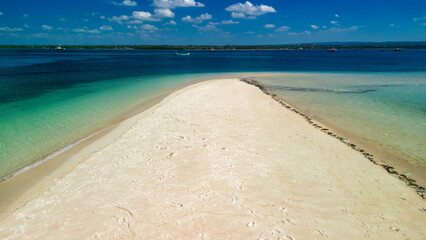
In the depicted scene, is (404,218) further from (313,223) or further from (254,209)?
(254,209)

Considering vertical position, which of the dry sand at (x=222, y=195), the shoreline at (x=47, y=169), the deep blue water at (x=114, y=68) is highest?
the deep blue water at (x=114, y=68)

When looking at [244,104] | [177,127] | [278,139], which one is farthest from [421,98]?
[177,127]

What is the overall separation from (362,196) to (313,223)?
7.03 feet

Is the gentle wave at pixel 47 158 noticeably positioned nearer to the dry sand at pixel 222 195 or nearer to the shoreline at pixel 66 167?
the shoreline at pixel 66 167

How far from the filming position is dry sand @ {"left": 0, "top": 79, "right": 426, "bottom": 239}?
5.23 meters

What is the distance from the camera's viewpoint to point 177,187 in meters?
6.66

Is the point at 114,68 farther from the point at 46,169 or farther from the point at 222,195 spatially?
the point at 222,195

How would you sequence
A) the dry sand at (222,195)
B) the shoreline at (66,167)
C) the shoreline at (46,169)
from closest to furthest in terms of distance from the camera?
1. the dry sand at (222,195)
2. the shoreline at (46,169)
3. the shoreline at (66,167)

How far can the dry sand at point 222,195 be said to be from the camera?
17.2 ft

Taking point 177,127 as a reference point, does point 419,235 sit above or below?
below

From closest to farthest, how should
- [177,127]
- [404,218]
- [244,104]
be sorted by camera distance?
[404,218] < [177,127] < [244,104]

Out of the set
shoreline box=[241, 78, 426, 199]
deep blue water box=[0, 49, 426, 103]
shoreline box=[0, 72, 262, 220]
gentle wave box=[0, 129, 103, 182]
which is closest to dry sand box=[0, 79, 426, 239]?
shoreline box=[241, 78, 426, 199]

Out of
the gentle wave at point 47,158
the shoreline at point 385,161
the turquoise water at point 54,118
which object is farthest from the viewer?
the turquoise water at point 54,118

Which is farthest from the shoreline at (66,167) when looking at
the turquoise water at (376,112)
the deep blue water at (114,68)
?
the deep blue water at (114,68)
